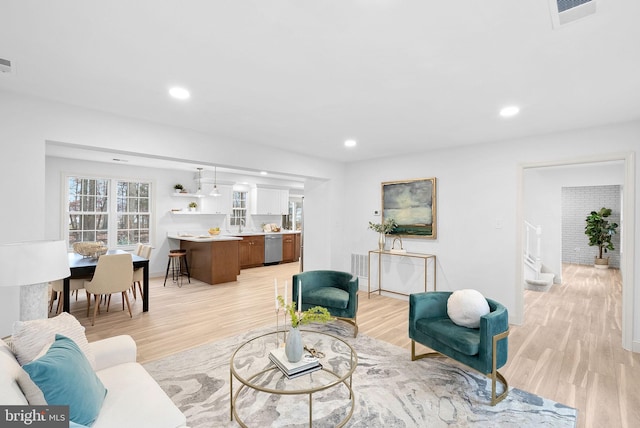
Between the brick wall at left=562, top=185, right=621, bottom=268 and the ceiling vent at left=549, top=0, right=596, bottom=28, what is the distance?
903cm

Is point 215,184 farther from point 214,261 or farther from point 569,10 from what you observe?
point 569,10

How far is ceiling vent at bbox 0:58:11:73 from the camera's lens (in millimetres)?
2203

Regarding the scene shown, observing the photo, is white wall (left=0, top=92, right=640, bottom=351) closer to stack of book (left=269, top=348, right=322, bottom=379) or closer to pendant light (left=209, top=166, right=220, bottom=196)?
pendant light (left=209, top=166, right=220, bottom=196)

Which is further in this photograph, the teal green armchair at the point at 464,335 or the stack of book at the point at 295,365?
the teal green armchair at the point at 464,335

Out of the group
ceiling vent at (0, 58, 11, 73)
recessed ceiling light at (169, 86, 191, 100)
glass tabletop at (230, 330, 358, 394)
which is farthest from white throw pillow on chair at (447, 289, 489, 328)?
ceiling vent at (0, 58, 11, 73)

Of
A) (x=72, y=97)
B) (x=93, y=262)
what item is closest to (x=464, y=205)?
(x=72, y=97)

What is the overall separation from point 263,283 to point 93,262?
9.90ft

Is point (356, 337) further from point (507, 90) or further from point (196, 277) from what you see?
point (196, 277)

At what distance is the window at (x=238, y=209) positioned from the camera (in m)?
8.66

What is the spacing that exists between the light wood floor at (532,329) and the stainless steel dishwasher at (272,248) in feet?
7.29

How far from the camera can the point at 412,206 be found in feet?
17.0

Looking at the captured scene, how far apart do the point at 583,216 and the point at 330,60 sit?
9794mm

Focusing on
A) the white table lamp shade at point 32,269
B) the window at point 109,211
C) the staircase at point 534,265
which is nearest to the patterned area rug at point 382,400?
the white table lamp shade at point 32,269

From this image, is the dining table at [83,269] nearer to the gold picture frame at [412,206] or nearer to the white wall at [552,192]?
the gold picture frame at [412,206]
